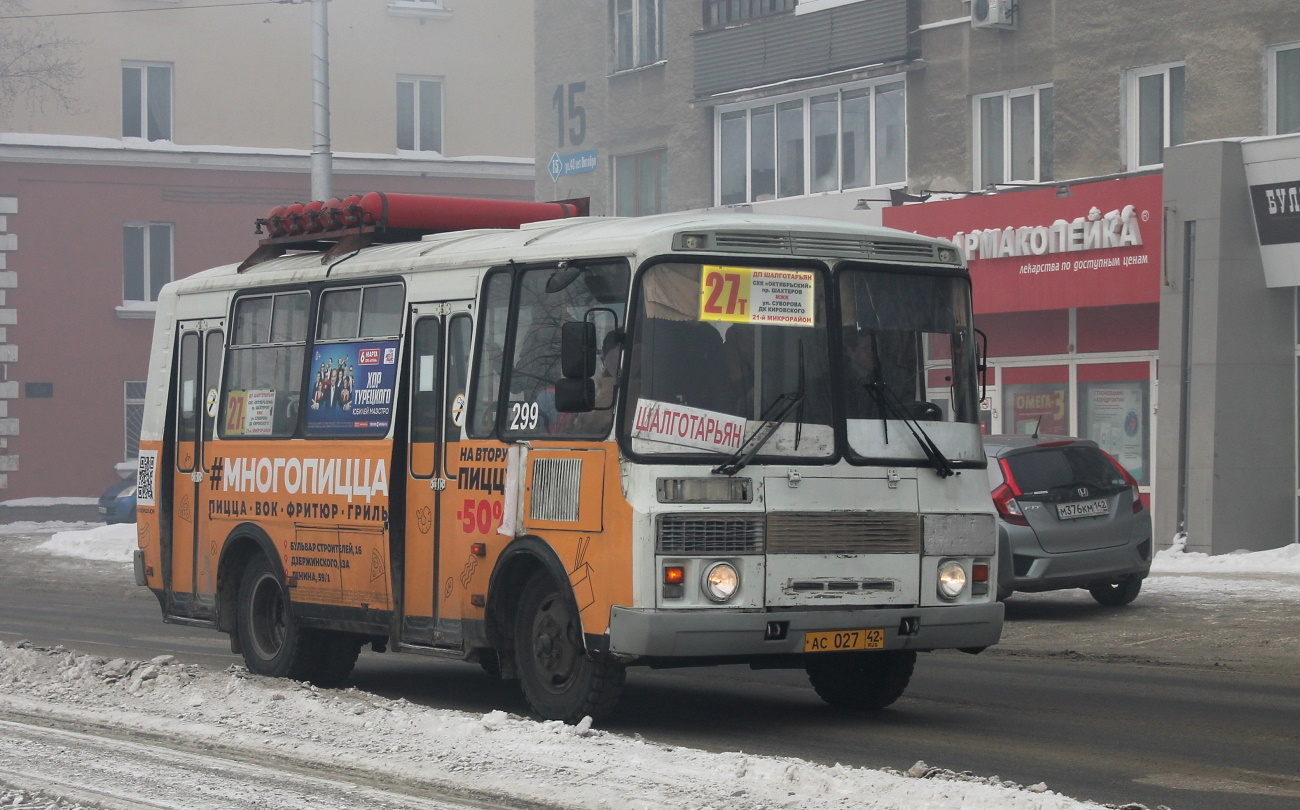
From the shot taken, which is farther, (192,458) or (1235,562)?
(1235,562)

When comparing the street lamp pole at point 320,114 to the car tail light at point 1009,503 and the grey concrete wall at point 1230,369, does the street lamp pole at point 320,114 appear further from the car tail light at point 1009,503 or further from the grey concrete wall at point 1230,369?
the car tail light at point 1009,503

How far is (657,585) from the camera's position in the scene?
931 cm

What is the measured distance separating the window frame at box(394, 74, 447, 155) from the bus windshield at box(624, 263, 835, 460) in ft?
126

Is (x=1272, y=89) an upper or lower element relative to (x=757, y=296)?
upper

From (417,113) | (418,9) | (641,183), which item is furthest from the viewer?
(417,113)

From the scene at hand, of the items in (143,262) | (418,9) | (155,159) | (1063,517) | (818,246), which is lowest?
(1063,517)

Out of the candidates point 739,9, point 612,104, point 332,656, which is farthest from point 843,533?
point 612,104

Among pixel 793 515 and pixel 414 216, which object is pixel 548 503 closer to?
pixel 793 515

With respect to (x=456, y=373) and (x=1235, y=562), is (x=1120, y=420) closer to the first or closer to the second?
(x=1235, y=562)

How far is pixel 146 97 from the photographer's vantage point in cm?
4366

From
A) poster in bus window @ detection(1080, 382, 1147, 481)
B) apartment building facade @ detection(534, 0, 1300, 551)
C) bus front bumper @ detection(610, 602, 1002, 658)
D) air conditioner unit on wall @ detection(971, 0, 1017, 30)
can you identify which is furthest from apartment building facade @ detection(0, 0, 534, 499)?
bus front bumper @ detection(610, 602, 1002, 658)

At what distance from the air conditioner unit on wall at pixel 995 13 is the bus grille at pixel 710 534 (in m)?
18.1

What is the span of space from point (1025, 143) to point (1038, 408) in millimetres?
3633

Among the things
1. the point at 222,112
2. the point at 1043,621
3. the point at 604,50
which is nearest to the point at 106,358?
the point at 222,112
